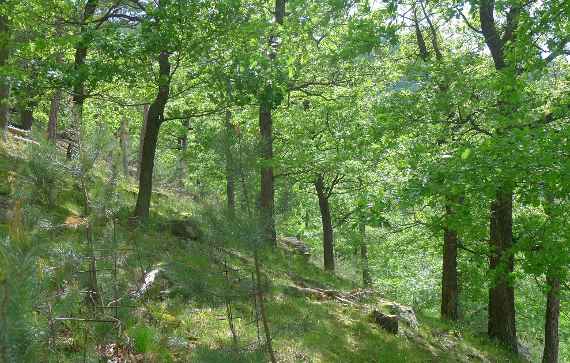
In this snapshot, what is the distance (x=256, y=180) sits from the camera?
5.98m

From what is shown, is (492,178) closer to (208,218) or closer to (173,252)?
(208,218)

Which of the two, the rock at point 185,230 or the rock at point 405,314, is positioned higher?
the rock at point 185,230

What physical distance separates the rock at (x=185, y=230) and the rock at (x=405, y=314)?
203 inches

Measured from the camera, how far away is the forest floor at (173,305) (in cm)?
471

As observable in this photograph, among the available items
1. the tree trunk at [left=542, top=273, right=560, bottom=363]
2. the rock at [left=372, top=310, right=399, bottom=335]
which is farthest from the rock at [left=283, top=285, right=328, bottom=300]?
the tree trunk at [left=542, top=273, right=560, bottom=363]

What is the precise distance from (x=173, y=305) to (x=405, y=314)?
6.55 m

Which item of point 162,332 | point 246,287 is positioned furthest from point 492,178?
point 162,332

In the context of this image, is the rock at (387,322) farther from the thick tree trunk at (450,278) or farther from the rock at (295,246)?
the rock at (295,246)

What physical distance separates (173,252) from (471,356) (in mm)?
7202

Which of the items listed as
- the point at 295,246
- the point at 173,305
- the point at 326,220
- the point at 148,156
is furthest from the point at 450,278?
the point at 173,305

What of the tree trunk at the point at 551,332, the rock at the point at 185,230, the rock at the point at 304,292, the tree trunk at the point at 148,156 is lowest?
the tree trunk at the point at 551,332

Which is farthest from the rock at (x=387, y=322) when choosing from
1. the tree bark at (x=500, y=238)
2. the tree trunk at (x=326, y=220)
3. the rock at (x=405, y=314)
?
the tree trunk at (x=326, y=220)

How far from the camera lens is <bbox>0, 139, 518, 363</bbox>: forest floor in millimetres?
4707

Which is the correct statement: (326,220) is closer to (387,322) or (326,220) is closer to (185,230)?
(185,230)
